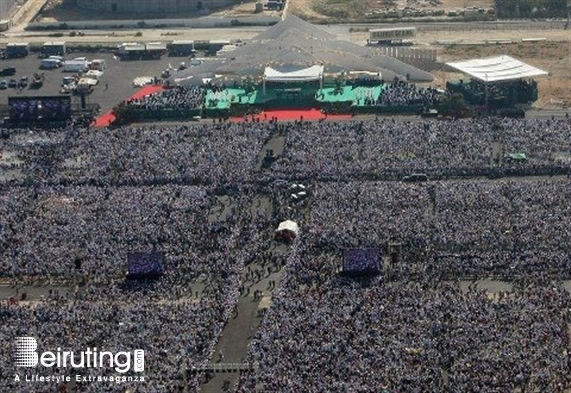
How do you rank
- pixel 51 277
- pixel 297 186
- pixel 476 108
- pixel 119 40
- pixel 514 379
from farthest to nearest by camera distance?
pixel 119 40
pixel 476 108
pixel 297 186
pixel 51 277
pixel 514 379

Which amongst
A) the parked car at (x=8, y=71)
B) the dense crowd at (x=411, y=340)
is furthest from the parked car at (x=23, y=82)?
the dense crowd at (x=411, y=340)

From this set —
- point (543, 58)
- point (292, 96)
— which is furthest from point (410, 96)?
point (543, 58)

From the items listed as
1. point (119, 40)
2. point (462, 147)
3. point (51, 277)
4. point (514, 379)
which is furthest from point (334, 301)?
point (119, 40)

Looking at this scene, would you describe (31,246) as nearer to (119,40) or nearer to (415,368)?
(415,368)

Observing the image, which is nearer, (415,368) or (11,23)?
(415,368)

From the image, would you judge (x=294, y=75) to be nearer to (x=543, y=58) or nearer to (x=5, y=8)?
(x=543, y=58)

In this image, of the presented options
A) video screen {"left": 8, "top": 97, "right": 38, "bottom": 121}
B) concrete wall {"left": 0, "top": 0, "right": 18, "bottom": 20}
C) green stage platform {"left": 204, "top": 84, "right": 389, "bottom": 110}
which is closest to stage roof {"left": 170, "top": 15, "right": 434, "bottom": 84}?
green stage platform {"left": 204, "top": 84, "right": 389, "bottom": 110}
